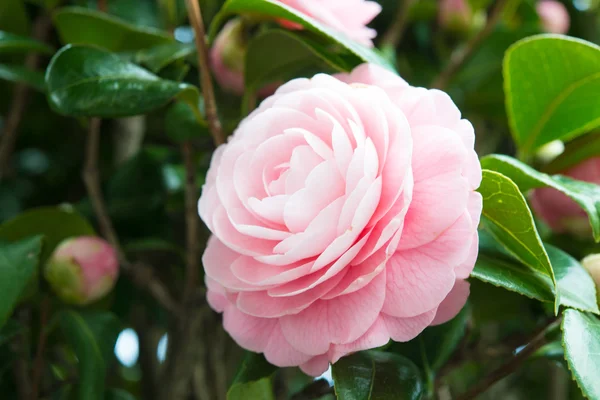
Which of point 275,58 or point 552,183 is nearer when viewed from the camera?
point 552,183

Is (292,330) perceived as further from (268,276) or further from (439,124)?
(439,124)

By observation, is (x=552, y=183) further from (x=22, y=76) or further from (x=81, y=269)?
(x=22, y=76)

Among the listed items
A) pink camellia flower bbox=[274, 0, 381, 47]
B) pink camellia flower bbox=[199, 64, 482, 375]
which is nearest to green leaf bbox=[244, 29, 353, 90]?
pink camellia flower bbox=[274, 0, 381, 47]

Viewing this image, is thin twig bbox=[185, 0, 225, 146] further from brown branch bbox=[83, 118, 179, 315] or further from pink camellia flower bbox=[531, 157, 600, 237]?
pink camellia flower bbox=[531, 157, 600, 237]

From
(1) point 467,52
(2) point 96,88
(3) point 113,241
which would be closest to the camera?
(2) point 96,88

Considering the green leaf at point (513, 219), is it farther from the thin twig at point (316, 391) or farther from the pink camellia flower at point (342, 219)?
the thin twig at point (316, 391)

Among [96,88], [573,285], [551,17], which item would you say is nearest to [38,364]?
[96,88]

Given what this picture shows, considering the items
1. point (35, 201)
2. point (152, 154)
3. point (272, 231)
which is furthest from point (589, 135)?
point (35, 201)
